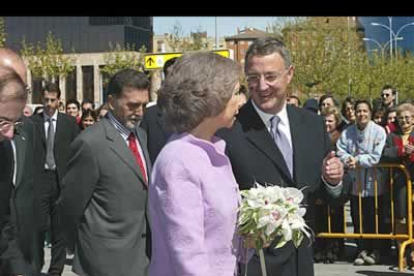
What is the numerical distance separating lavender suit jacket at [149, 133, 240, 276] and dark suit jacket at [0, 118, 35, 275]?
71 cm

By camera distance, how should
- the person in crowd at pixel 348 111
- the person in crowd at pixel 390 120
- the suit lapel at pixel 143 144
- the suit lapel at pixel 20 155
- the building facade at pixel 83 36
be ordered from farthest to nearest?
the building facade at pixel 83 36 → the person in crowd at pixel 348 111 → the person in crowd at pixel 390 120 → the suit lapel at pixel 143 144 → the suit lapel at pixel 20 155

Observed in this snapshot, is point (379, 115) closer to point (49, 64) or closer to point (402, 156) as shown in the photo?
point (402, 156)

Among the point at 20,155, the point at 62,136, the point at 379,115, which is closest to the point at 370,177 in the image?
the point at 379,115

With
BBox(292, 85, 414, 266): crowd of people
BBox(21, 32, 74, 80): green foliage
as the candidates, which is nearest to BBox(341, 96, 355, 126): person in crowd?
BBox(292, 85, 414, 266): crowd of people

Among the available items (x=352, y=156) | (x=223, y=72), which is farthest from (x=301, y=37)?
(x=223, y=72)

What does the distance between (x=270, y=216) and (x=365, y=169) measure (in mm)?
7341

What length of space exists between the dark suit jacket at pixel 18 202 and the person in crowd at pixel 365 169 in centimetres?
519

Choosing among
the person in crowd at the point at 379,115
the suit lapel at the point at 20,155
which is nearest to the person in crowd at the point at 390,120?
the person in crowd at the point at 379,115

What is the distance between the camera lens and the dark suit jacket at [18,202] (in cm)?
Answer: 404

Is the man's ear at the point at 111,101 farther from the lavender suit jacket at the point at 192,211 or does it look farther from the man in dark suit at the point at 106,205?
the lavender suit jacket at the point at 192,211

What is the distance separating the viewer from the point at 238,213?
153 inches

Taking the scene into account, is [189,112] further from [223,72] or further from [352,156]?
[352,156]

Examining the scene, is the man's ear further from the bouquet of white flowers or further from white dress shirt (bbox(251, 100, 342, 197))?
the bouquet of white flowers

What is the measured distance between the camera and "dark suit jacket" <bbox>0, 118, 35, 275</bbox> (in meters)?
4.04
